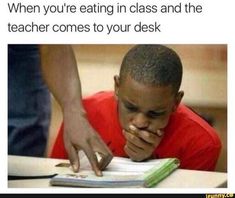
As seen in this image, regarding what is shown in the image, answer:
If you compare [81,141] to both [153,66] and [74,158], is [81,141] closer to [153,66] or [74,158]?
[74,158]

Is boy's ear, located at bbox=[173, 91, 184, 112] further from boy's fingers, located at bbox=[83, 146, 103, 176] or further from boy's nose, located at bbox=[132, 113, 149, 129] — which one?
boy's fingers, located at bbox=[83, 146, 103, 176]

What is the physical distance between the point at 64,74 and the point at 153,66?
0.54 ft

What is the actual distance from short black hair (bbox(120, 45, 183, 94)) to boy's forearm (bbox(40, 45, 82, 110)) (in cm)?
9

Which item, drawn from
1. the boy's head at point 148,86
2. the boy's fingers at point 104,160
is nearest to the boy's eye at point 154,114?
the boy's head at point 148,86

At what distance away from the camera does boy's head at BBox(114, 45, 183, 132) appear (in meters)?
1.44

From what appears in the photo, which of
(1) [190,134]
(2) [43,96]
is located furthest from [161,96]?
(2) [43,96]

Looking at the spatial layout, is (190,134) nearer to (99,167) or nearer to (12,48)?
(99,167)

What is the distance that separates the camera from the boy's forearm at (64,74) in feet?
4.90

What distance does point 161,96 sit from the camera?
4.75 feet

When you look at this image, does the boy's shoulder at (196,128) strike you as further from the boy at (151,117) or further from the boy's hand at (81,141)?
the boy's hand at (81,141)

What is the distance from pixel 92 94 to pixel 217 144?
24cm

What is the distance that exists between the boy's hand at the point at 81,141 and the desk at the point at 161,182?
25mm

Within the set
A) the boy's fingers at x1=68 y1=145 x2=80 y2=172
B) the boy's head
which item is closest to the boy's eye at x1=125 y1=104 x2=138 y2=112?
the boy's head

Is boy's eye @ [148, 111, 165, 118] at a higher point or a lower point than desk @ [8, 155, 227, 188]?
higher
